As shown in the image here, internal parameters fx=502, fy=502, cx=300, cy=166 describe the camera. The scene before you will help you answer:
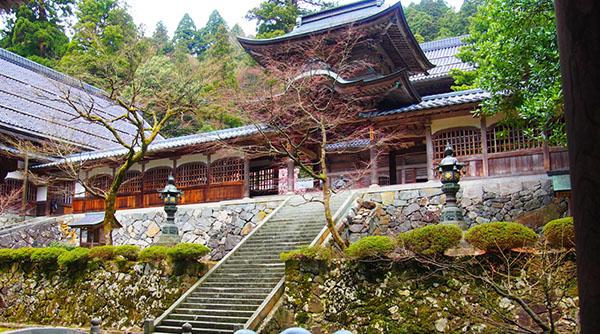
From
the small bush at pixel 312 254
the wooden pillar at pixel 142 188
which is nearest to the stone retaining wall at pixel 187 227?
the wooden pillar at pixel 142 188

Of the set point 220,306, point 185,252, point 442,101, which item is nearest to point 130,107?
point 185,252

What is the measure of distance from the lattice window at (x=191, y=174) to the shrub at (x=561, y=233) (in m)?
16.1

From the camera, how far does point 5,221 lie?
25.0 m

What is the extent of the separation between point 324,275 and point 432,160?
7501mm

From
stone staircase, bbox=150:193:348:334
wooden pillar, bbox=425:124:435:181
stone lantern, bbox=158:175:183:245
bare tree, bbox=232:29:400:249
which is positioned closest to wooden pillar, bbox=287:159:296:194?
bare tree, bbox=232:29:400:249

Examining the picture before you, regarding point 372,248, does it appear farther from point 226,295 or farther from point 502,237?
point 226,295

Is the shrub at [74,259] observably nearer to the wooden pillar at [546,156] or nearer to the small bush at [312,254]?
the small bush at [312,254]

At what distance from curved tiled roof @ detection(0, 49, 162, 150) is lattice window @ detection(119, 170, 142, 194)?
3515mm

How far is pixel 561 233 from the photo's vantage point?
9117 mm

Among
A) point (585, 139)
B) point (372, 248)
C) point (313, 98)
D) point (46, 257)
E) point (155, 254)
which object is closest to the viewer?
point (585, 139)

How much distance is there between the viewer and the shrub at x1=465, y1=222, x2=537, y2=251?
975 cm

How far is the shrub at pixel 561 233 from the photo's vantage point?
9.00m

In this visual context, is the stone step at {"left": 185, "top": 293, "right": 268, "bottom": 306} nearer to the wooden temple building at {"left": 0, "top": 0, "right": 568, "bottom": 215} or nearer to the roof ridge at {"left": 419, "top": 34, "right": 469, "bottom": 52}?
the wooden temple building at {"left": 0, "top": 0, "right": 568, "bottom": 215}

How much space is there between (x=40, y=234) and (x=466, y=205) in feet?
65.9
